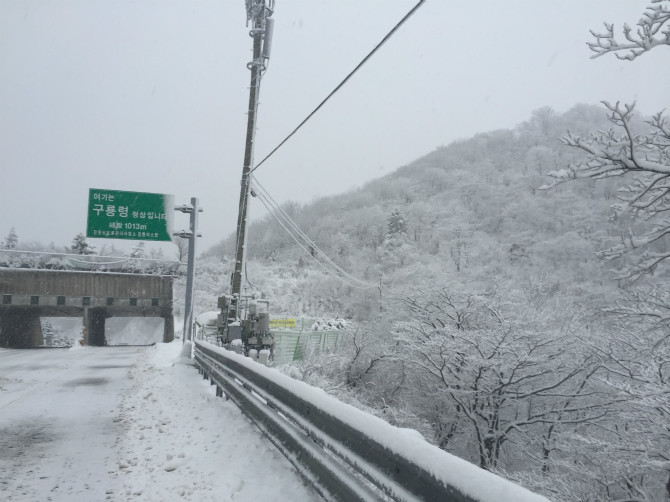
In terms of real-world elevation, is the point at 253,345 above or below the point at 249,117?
below

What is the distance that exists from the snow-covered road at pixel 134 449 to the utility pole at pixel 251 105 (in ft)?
19.9

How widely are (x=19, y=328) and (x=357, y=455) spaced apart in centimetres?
3383


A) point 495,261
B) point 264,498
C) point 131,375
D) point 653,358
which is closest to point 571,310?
point 653,358

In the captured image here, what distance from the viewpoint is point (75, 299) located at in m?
28.0

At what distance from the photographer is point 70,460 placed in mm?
5023

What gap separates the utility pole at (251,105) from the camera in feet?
51.1

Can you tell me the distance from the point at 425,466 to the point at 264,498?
7.39 ft

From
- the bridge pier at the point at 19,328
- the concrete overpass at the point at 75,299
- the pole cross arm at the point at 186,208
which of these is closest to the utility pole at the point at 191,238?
the pole cross arm at the point at 186,208

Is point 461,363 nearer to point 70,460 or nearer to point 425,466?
point 70,460

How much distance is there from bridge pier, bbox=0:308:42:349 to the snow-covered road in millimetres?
22608

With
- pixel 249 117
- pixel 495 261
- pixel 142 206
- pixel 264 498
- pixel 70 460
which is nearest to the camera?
pixel 264 498

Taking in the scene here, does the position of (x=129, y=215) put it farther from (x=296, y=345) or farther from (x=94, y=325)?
(x=94, y=325)

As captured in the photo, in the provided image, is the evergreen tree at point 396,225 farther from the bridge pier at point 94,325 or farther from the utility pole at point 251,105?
the utility pole at point 251,105

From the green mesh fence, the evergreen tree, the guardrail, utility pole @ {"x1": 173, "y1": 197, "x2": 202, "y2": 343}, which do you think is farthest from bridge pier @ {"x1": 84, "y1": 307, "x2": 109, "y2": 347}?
the evergreen tree
